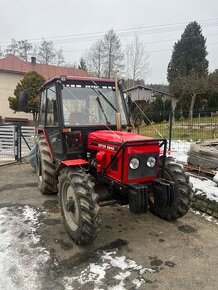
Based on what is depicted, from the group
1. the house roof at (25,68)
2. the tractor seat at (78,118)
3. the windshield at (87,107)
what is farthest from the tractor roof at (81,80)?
the house roof at (25,68)

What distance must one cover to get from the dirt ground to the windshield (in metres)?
1.70

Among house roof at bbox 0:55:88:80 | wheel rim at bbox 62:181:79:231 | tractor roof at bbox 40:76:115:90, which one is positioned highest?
house roof at bbox 0:55:88:80

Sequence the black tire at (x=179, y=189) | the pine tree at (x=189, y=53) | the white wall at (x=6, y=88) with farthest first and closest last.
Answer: the pine tree at (x=189, y=53) → the white wall at (x=6, y=88) → the black tire at (x=179, y=189)

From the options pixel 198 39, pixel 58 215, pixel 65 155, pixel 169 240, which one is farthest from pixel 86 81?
pixel 198 39

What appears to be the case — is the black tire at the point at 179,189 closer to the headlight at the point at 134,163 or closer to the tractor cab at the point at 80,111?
the headlight at the point at 134,163

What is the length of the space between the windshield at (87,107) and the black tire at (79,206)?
0.94 meters

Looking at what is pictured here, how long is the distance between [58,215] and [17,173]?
425cm

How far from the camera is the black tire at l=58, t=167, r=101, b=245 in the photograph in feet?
13.5

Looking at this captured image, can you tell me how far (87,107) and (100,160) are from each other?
1.09 meters

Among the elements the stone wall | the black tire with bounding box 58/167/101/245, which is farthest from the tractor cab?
the stone wall

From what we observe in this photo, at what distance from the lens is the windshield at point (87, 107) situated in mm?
5320

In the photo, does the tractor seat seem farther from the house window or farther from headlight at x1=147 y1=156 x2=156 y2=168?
the house window

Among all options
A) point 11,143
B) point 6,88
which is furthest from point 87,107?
point 6,88

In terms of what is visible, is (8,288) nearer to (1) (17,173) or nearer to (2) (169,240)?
(2) (169,240)
